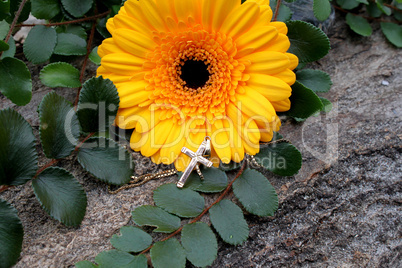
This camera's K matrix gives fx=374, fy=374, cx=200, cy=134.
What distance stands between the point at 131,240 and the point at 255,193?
298 mm

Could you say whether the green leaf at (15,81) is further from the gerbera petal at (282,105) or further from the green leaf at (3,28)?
the gerbera petal at (282,105)

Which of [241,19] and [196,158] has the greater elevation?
[241,19]

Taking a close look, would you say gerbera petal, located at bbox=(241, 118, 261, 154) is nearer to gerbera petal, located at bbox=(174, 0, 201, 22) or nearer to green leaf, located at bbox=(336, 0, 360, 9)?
gerbera petal, located at bbox=(174, 0, 201, 22)

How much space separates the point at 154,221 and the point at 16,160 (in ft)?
1.05

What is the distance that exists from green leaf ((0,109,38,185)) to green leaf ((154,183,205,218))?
283 mm

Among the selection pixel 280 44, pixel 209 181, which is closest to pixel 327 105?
pixel 280 44

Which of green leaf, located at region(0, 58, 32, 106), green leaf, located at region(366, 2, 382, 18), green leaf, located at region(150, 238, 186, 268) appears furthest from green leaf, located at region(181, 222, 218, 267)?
green leaf, located at region(366, 2, 382, 18)

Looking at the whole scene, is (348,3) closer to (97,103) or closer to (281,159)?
(281,159)

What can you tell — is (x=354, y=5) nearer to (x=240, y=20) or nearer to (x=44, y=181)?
(x=240, y=20)

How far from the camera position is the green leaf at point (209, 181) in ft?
2.91

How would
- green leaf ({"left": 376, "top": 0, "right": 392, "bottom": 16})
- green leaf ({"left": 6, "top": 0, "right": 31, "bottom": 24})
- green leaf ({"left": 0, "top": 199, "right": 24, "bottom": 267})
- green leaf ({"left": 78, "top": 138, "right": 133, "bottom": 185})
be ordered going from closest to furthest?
green leaf ({"left": 0, "top": 199, "right": 24, "bottom": 267}) < green leaf ({"left": 78, "top": 138, "right": 133, "bottom": 185}) < green leaf ({"left": 6, "top": 0, "right": 31, "bottom": 24}) < green leaf ({"left": 376, "top": 0, "right": 392, "bottom": 16})

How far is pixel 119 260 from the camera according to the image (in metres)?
0.77

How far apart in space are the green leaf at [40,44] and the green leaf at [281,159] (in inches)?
23.9

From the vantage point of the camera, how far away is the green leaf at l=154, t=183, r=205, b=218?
0.84m
